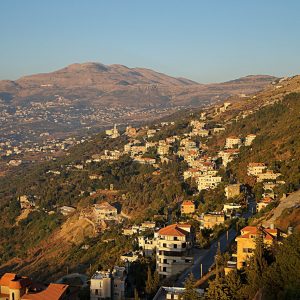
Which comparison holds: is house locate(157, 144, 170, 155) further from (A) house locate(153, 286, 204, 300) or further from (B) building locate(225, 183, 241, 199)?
(A) house locate(153, 286, 204, 300)

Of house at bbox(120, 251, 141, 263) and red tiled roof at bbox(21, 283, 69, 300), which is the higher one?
red tiled roof at bbox(21, 283, 69, 300)

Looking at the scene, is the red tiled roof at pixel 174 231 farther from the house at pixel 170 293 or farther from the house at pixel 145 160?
the house at pixel 145 160

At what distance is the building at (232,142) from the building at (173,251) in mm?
31596

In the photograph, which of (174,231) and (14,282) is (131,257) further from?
(14,282)

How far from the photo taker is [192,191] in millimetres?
46000

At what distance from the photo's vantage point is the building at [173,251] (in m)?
24.6

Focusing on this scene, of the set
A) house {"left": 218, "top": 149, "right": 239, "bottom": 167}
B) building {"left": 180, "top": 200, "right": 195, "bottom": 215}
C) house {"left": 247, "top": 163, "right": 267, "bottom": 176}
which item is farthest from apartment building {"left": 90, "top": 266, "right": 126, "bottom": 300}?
house {"left": 218, "top": 149, "right": 239, "bottom": 167}

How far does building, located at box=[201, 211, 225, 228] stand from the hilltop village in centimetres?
7

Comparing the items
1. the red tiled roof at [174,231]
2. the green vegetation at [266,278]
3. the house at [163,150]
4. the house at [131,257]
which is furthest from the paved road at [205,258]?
the house at [163,150]

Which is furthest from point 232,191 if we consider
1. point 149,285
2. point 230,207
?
point 149,285

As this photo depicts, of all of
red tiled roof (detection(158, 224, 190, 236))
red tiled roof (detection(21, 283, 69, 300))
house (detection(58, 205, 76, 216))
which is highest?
red tiled roof (detection(158, 224, 190, 236))

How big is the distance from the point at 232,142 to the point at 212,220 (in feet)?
88.6

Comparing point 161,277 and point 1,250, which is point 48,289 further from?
point 1,250

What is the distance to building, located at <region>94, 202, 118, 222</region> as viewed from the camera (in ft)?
155
